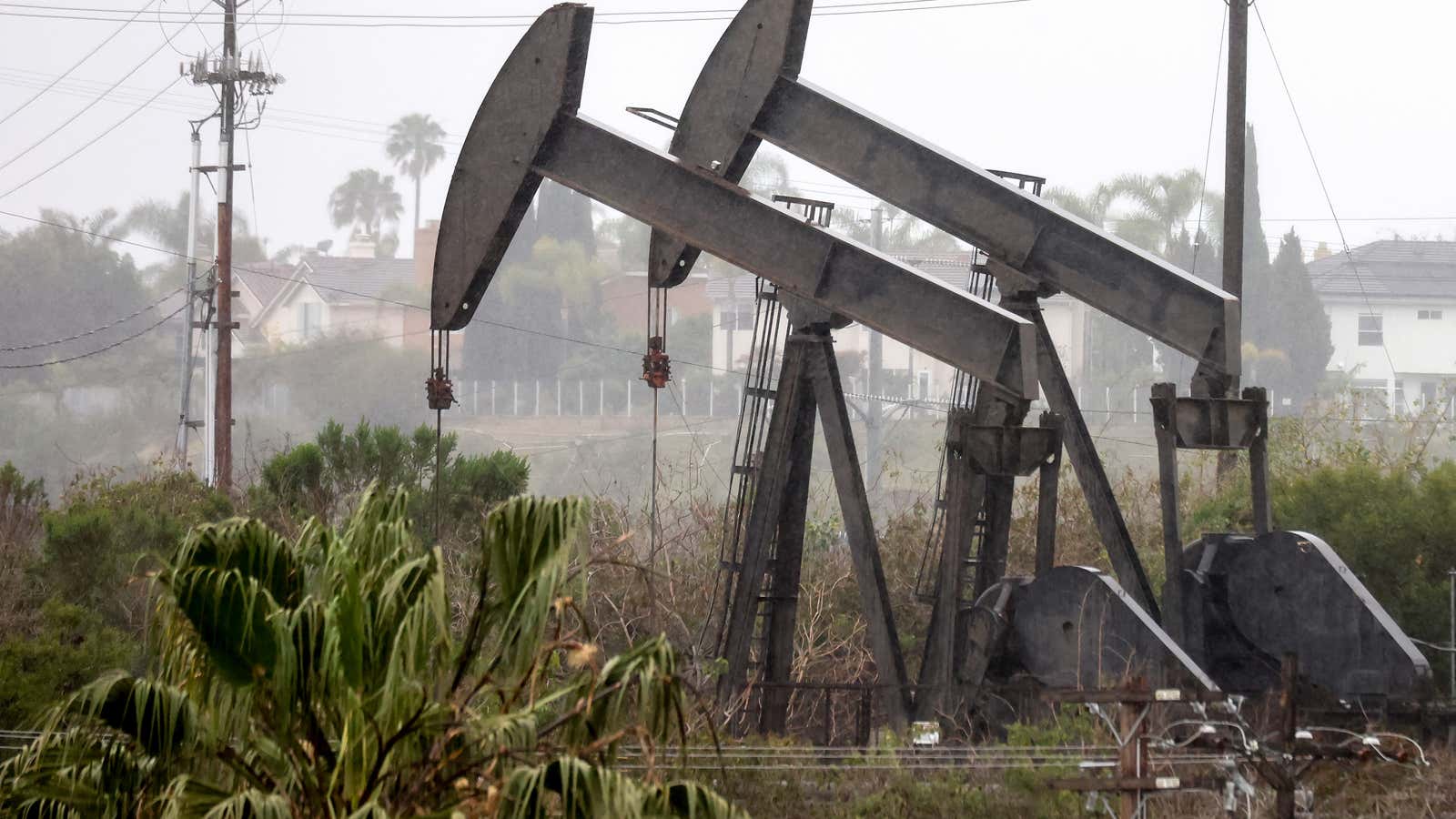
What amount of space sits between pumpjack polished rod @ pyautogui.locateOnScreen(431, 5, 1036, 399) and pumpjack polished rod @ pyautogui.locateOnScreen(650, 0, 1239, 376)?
555mm

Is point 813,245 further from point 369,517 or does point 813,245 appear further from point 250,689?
point 250,689

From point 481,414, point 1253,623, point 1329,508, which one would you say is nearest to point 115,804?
point 1253,623

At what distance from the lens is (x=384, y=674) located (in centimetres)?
525

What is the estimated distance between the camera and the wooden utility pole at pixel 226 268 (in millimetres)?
23156

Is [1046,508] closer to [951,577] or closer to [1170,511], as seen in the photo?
[1170,511]

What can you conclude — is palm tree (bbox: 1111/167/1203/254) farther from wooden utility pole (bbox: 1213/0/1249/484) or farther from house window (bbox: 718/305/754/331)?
wooden utility pole (bbox: 1213/0/1249/484)

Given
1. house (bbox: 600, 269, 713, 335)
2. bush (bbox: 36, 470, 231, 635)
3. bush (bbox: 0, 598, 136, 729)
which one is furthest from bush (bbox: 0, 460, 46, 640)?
house (bbox: 600, 269, 713, 335)

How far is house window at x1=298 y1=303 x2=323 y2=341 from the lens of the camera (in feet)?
190

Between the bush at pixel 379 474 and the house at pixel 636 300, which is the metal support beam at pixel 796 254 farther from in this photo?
the house at pixel 636 300

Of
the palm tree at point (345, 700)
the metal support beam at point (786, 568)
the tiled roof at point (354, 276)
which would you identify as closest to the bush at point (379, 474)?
the metal support beam at point (786, 568)

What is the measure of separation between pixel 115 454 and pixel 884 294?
160 ft

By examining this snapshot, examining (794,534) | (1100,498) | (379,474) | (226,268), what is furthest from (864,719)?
(226,268)

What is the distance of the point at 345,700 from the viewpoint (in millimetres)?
5164

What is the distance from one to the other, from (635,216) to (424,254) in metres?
53.5
